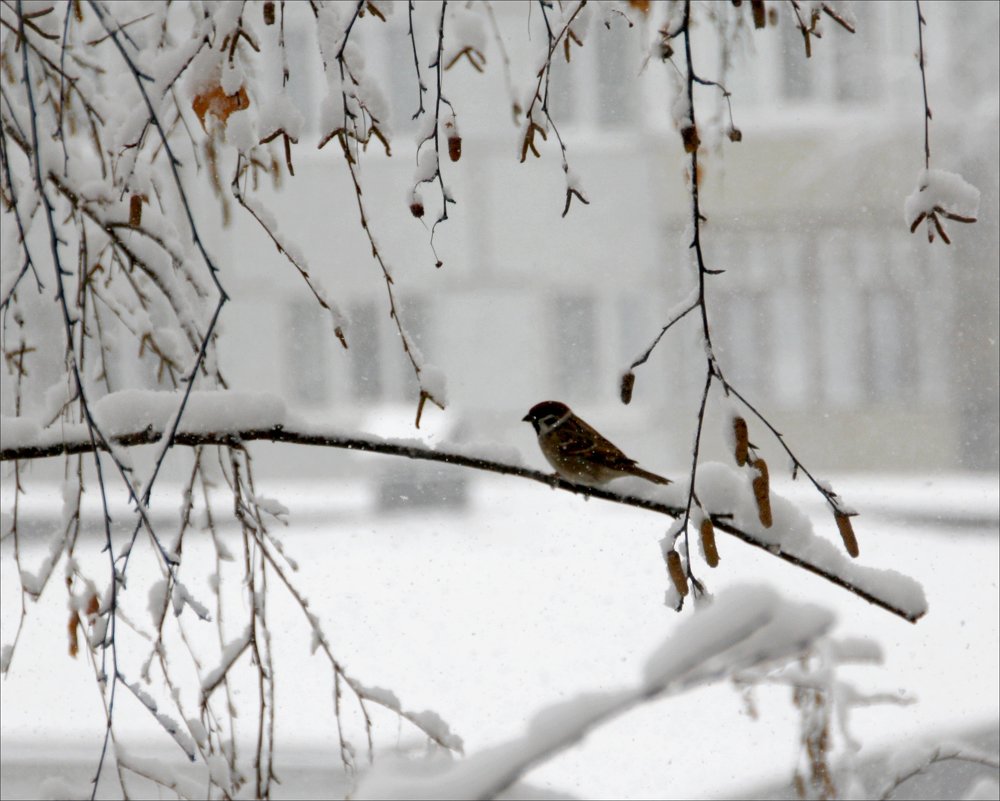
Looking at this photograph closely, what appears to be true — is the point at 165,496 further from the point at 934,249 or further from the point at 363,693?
the point at 934,249

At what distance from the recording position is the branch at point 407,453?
95 centimetres

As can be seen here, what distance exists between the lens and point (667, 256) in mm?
1906

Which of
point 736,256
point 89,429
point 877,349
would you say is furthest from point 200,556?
point 877,349

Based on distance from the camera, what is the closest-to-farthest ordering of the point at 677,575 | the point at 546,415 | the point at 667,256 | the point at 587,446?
the point at 677,575
the point at 587,446
the point at 546,415
the point at 667,256

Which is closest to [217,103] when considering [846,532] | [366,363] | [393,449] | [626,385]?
[393,449]

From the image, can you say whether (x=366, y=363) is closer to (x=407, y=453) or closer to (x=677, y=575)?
(x=407, y=453)

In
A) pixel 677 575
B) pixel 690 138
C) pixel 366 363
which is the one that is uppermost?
pixel 690 138

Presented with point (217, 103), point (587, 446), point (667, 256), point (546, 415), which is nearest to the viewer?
point (217, 103)

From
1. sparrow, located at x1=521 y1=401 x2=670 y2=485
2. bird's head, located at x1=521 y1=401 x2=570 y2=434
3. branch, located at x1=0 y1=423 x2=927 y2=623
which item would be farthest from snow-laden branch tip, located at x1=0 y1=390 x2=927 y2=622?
bird's head, located at x1=521 y1=401 x2=570 y2=434

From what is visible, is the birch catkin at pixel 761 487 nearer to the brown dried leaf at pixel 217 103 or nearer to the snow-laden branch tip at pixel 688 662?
the snow-laden branch tip at pixel 688 662

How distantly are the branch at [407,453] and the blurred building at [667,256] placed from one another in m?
0.85

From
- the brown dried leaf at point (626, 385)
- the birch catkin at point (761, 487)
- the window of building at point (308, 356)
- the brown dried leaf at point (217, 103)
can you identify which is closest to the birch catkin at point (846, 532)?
the birch catkin at point (761, 487)

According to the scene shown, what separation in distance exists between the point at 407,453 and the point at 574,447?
76 centimetres

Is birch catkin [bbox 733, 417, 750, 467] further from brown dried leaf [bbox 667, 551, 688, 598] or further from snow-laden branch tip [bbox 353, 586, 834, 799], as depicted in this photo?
snow-laden branch tip [bbox 353, 586, 834, 799]
